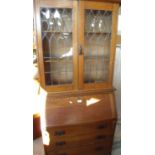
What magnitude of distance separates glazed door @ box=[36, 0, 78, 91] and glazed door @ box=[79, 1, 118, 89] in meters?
0.08

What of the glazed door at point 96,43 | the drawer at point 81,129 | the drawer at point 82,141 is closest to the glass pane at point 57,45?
the glazed door at point 96,43

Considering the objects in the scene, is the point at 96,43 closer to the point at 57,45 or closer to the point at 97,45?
the point at 97,45

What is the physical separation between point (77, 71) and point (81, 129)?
0.59 meters

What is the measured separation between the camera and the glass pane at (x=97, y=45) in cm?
155

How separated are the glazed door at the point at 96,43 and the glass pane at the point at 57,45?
12cm

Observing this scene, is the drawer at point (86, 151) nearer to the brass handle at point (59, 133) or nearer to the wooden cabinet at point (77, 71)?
the wooden cabinet at point (77, 71)

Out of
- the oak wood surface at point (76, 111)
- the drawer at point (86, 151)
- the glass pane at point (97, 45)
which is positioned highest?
the glass pane at point (97, 45)

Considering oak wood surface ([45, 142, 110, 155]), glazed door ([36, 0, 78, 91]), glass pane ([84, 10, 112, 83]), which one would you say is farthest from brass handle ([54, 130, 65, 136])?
glass pane ([84, 10, 112, 83])

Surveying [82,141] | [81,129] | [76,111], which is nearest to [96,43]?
[76,111]

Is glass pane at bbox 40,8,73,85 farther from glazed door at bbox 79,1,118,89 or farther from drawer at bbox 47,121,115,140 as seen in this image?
drawer at bbox 47,121,115,140

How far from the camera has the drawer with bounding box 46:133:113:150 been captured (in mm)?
1582
